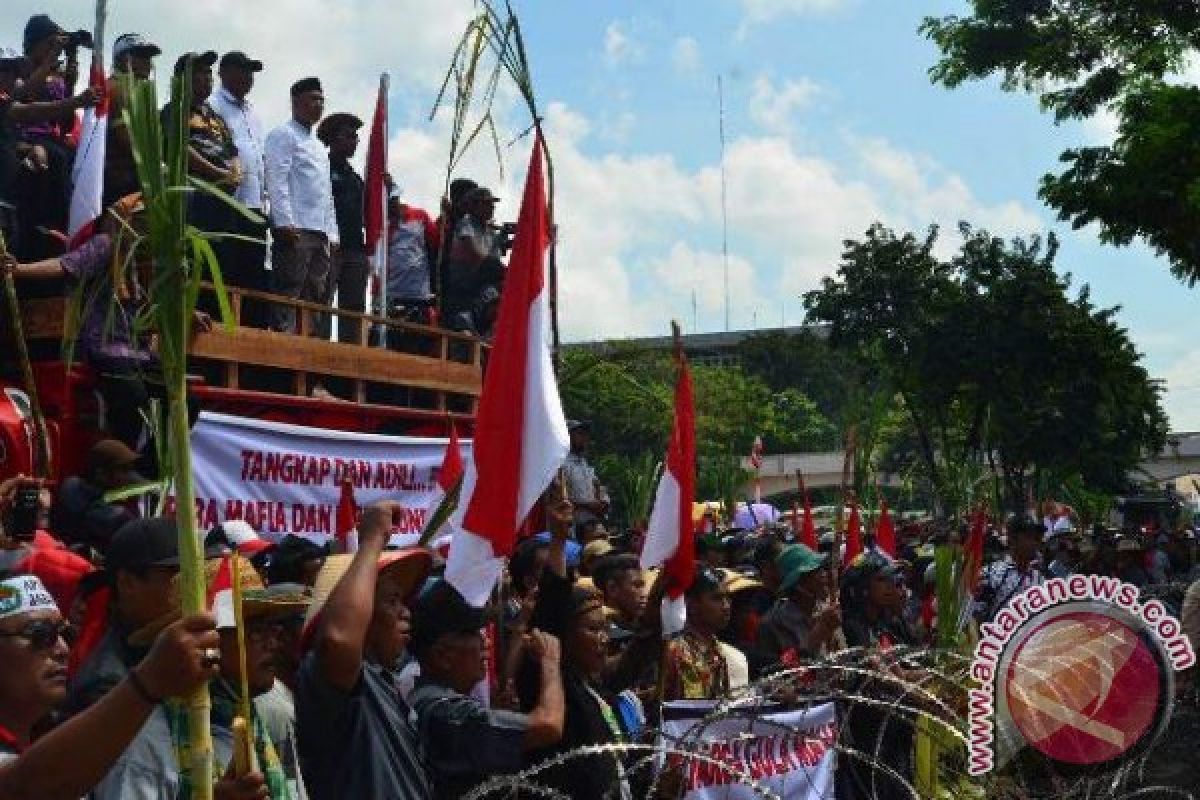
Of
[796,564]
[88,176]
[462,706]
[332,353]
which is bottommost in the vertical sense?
[462,706]

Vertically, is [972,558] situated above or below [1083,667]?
above

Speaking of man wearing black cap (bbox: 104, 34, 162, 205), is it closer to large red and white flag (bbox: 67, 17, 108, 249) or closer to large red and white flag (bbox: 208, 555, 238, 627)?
large red and white flag (bbox: 67, 17, 108, 249)

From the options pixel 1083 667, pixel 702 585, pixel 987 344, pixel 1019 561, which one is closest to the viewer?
pixel 1083 667

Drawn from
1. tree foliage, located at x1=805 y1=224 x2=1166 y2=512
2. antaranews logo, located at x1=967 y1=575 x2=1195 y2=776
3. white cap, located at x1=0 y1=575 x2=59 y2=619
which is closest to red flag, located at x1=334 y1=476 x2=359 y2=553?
antaranews logo, located at x1=967 y1=575 x2=1195 y2=776

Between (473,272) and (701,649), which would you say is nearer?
(701,649)

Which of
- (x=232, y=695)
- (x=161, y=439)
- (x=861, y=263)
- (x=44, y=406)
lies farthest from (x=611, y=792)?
(x=861, y=263)

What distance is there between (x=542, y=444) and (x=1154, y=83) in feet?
45.7

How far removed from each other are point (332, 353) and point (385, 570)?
13.5 feet

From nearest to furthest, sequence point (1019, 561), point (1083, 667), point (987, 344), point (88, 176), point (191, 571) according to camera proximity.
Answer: point (191, 571) → point (1083, 667) → point (88, 176) → point (1019, 561) → point (987, 344)

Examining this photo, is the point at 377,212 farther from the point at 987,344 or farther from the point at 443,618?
the point at 987,344

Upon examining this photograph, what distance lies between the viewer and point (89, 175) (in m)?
6.58

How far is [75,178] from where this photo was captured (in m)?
6.65

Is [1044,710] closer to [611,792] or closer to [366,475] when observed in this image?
[611,792]

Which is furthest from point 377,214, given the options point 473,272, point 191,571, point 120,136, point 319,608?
point 191,571
